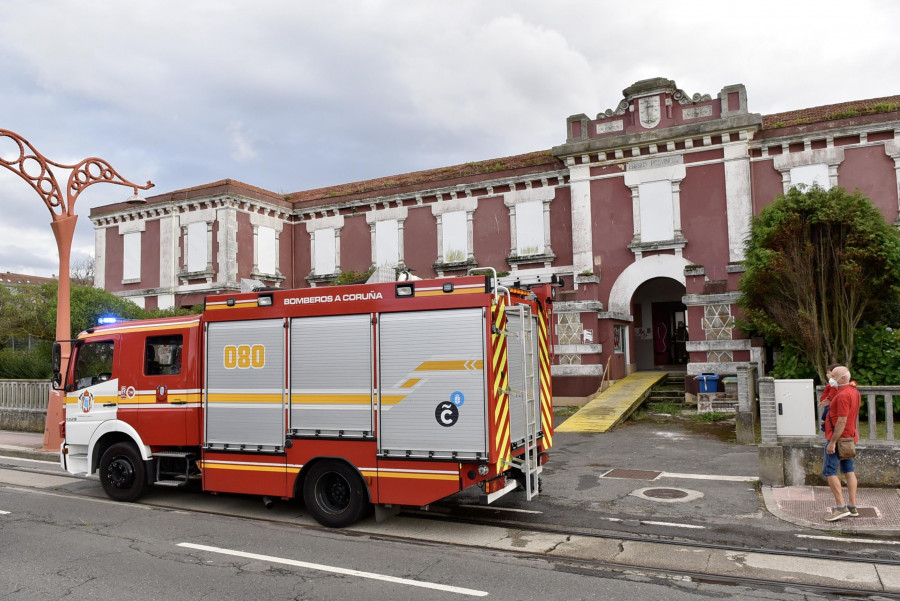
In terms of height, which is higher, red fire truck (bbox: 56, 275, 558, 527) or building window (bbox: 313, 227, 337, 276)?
building window (bbox: 313, 227, 337, 276)

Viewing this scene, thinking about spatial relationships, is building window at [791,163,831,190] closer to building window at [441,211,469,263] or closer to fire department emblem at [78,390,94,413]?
building window at [441,211,469,263]

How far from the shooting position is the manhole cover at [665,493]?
916cm

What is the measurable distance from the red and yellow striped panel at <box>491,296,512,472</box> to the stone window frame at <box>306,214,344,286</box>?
21424 millimetres

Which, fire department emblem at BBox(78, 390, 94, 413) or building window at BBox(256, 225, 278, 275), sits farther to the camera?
building window at BBox(256, 225, 278, 275)

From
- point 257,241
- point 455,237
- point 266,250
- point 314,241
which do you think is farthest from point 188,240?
point 455,237

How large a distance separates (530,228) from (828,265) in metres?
11.9

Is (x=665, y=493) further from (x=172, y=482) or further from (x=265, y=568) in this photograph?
(x=172, y=482)

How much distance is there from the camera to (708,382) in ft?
57.9

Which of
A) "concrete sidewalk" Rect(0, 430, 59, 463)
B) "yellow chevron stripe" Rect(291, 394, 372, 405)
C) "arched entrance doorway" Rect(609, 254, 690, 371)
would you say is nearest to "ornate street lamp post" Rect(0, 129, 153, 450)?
"concrete sidewalk" Rect(0, 430, 59, 463)

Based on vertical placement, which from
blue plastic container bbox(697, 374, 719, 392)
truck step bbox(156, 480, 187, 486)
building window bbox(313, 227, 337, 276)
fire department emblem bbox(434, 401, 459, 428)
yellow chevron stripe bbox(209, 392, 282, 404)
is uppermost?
building window bbox(313, 227, 337, 276)

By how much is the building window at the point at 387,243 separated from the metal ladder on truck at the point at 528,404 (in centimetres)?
1864

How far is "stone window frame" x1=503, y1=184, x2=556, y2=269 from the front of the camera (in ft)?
79.3

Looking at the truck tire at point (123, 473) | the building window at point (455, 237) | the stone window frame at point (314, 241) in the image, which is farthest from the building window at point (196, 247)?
the truck tire at point (123, 473)

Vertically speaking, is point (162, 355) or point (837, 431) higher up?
point (162, 355)
